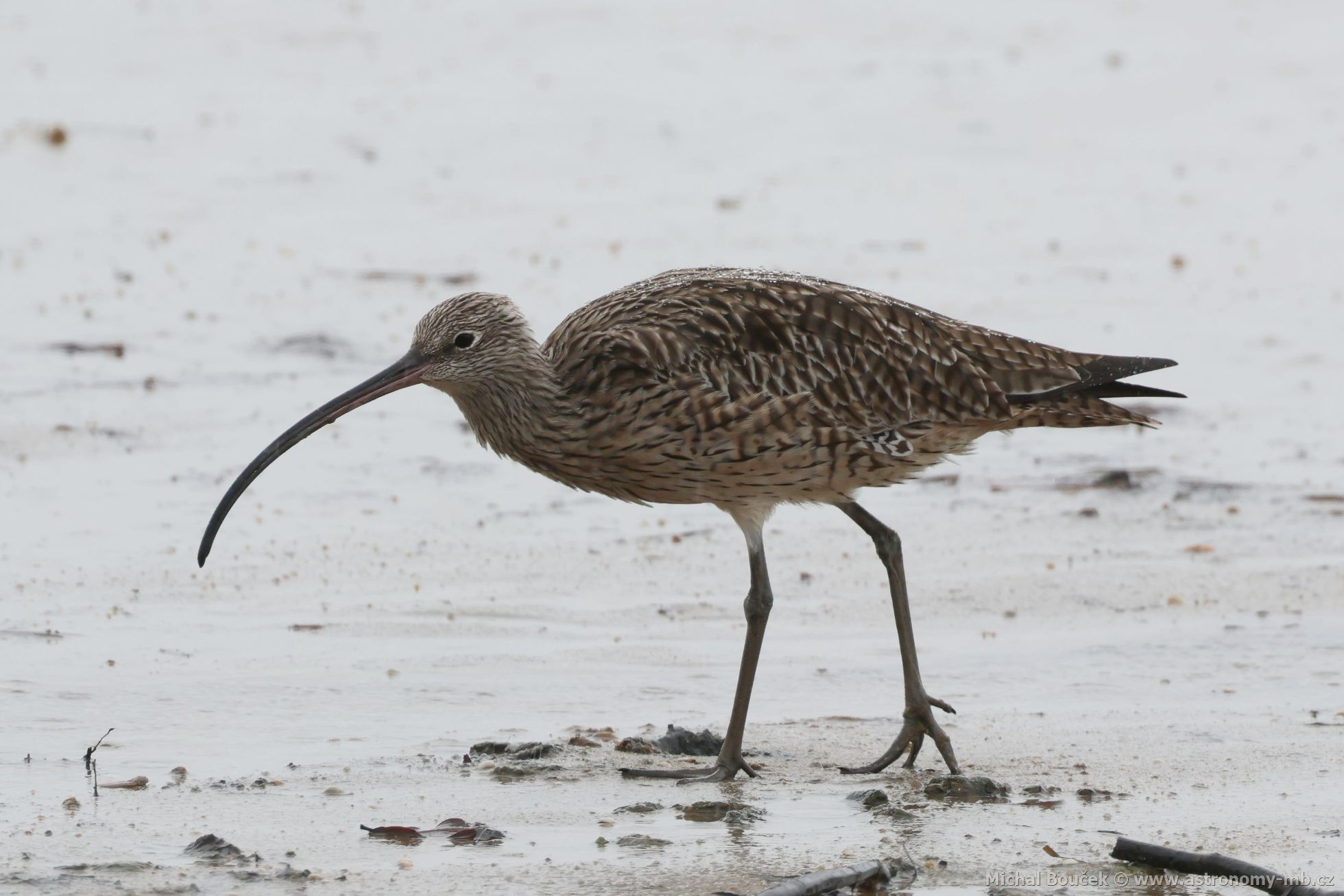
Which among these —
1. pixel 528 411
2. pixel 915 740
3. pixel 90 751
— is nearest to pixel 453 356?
pixel 528 411

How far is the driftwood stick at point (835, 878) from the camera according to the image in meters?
4.43

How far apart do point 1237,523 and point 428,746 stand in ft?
13.6

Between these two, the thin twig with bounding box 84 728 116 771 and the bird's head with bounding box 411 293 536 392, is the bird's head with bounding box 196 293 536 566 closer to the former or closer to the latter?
the bird's head with bounding box 411 293 536 392

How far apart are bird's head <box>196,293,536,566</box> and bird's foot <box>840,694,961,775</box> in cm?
162

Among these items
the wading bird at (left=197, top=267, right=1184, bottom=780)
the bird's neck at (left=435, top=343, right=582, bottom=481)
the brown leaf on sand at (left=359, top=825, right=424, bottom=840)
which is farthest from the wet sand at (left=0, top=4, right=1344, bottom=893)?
the bird's neck at (left=435, top=343, right=582, bottom=481)

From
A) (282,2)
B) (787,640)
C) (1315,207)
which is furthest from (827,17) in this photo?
(787,640)

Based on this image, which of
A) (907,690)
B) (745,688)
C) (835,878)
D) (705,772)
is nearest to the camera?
(835,878)

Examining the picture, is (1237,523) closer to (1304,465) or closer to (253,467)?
(1304,465)

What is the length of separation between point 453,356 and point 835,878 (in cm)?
246

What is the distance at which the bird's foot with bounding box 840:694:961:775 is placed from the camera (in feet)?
19.1

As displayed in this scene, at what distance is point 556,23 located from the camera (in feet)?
59.3

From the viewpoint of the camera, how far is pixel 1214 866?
4.65 metres

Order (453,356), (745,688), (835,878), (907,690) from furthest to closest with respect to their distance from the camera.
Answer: (453,356) < (907,690) < (745,688) < (835,878)

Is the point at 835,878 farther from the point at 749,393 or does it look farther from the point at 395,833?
the point at 749,393
